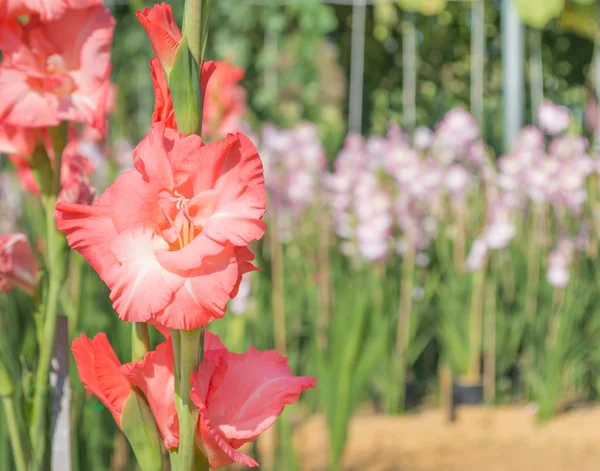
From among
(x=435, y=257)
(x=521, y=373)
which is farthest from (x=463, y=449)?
(x=435, y=257)

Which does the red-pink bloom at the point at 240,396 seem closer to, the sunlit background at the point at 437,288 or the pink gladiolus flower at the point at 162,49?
the pink gladiolus flower at the point at 162,49

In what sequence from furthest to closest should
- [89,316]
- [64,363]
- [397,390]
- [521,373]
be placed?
[521,373] < [397,390] < [89,316] < [64,363]

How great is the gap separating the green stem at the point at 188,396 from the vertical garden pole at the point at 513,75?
427 centimetres

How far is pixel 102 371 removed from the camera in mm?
535

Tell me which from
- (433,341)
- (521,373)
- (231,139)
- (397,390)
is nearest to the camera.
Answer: (231,139)

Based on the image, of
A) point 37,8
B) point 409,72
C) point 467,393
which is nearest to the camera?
point 37,8

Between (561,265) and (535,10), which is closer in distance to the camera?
(561,265)

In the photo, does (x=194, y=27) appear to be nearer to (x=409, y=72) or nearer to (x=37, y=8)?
(x=37, y=8)

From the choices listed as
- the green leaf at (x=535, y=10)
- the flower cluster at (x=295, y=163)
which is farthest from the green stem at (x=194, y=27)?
the green leaf at (x=535, y=10)

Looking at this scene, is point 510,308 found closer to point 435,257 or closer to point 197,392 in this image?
point 435,257

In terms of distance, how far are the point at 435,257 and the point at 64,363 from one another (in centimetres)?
269

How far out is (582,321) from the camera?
302cm

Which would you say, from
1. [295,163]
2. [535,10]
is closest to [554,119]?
[295,163]

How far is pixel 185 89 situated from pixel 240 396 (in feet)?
0.67
